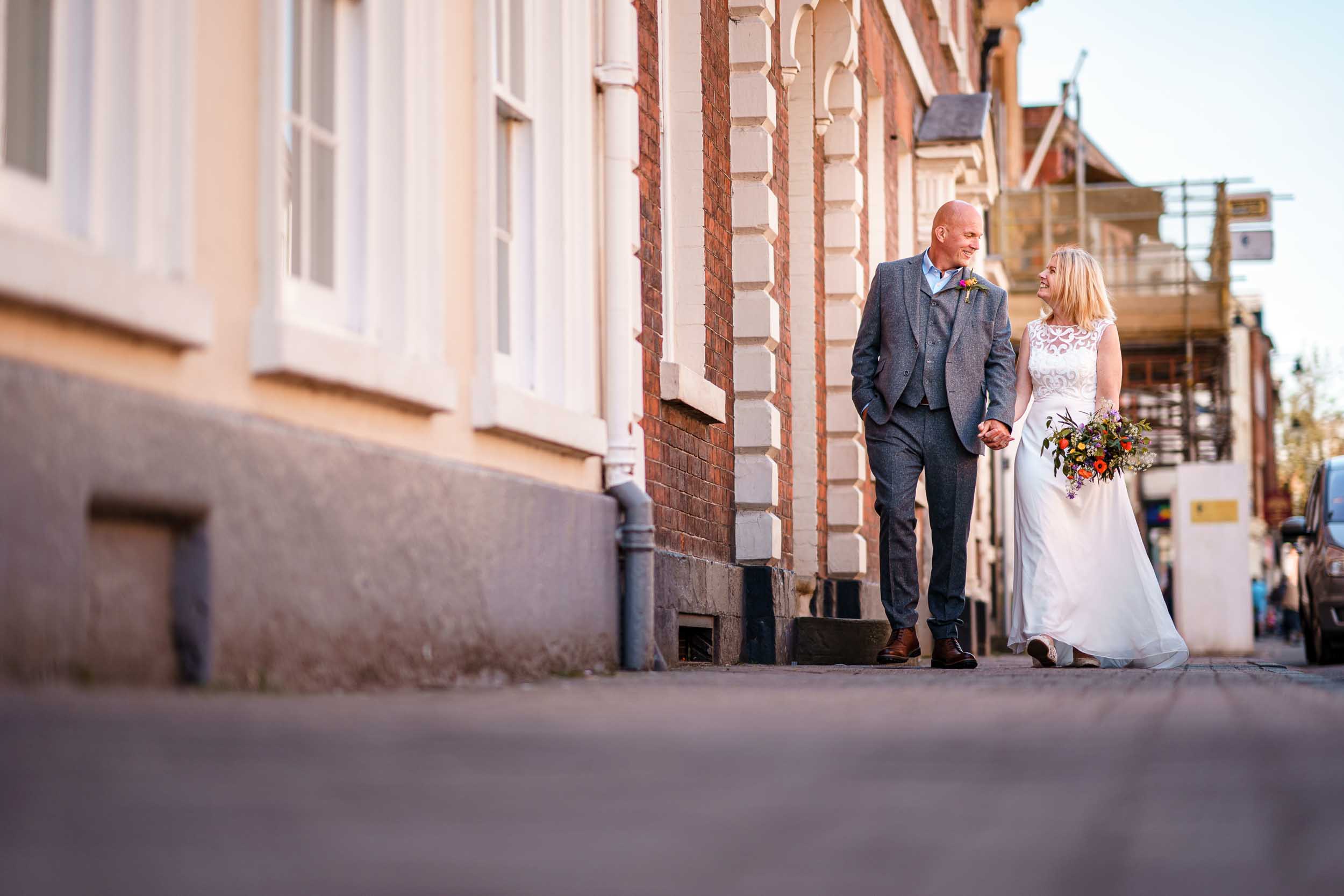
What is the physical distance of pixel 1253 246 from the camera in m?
35.3

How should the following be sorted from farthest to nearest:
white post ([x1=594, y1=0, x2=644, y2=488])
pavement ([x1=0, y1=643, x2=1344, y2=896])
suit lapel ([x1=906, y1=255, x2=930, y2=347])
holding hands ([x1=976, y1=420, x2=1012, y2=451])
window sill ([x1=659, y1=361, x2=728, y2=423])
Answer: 1. suit lapel ([x1=906, y1=255, x2=930, y2=347])
2. holding hands ([x1=976, y1=420, x2=1012, y2=451])
3. window sill ([x1=659, y1=361, x2=728, y2=423])
4. white post ([x1=594, y1=0, x2=644, y2=488])
5. pavement ([x1=0, y1=643, x2=1344, y2=896])

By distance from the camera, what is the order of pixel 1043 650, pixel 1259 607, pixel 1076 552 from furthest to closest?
1. pixel 1259 607
2. pixel 1076 552
3. pixel 1043 650

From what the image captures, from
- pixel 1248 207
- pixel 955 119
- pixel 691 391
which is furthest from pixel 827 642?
pixel 1248 207

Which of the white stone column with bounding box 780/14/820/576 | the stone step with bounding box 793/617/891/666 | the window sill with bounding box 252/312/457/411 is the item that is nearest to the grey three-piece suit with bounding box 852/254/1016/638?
the stone step with bounding box 793/617/891/666

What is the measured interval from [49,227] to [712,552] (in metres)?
6.31

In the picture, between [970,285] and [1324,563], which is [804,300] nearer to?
[970,285]

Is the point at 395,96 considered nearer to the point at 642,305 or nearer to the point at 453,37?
the point at 453,37

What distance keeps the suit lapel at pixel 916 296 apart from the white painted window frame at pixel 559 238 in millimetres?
1989

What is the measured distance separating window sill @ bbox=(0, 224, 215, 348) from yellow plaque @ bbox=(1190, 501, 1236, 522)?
21989 millimetres

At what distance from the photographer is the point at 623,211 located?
27.1ft

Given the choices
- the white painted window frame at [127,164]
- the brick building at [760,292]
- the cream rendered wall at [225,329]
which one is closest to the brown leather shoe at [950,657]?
the brick building at [760,292]

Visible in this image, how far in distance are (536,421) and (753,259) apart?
4761 mm

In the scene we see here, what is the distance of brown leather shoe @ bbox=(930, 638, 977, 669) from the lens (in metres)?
9.41

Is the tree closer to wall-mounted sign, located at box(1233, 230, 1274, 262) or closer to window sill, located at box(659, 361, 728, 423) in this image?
wall-mounted sign, located at box(1233, 230, 1274, 262)
